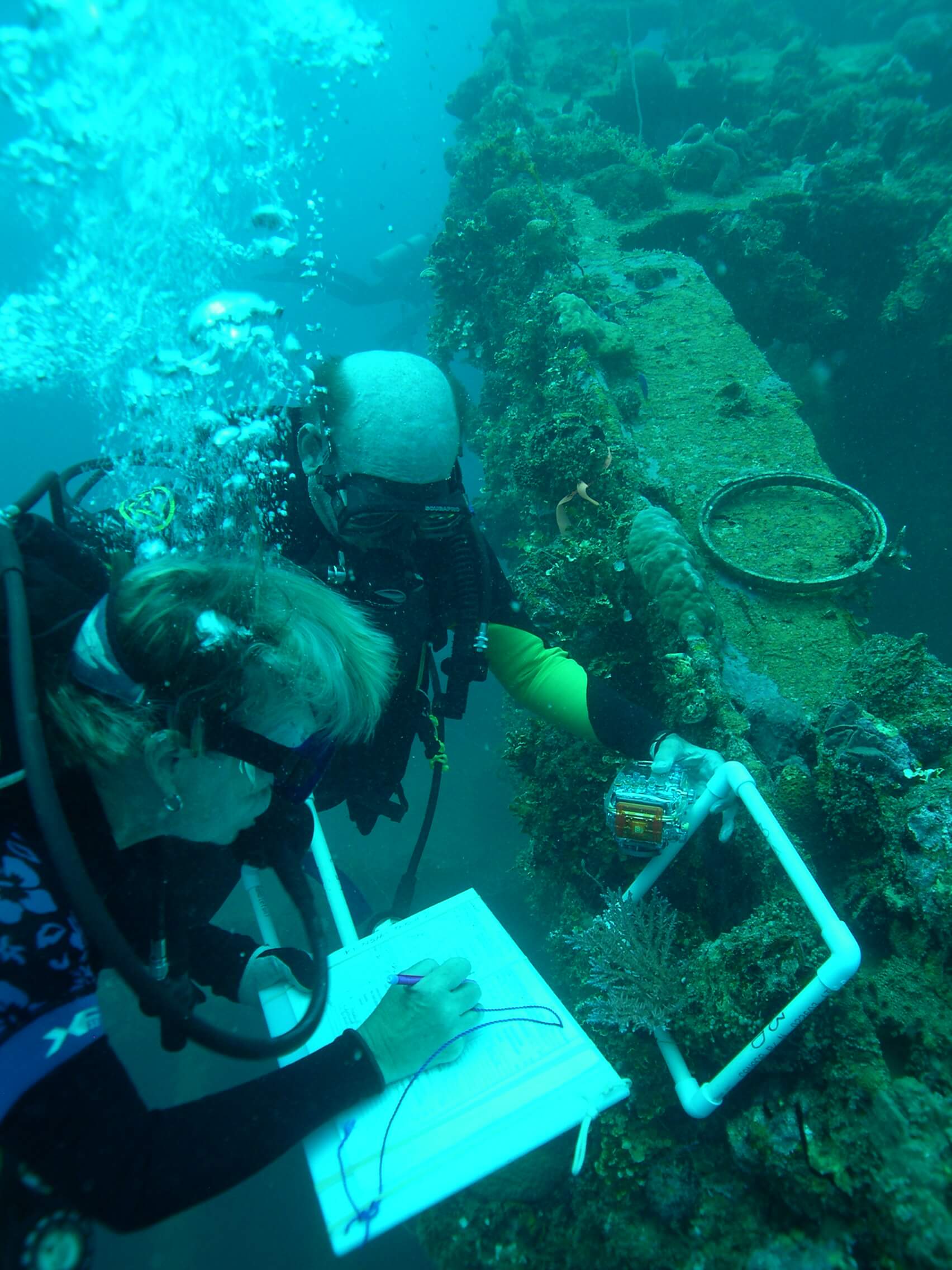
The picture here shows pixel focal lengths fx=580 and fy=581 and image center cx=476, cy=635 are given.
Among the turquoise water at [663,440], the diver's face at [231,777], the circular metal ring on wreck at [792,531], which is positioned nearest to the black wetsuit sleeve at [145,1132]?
the diver's face at [231,777]

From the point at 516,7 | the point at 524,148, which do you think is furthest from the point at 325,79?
the point at 524,148

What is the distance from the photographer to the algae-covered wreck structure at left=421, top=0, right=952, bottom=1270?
193 cm

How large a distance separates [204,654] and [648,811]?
184 centimetres

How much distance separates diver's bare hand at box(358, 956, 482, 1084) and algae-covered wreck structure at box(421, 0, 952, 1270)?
2.75 ft

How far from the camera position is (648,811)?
7.88 ft

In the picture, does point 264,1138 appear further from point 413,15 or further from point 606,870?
point 413,15

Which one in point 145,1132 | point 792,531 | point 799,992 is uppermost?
point 792,531

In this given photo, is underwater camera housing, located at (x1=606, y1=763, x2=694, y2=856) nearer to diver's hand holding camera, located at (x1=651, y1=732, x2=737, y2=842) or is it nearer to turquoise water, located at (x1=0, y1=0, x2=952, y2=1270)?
diver's hand holding camera, located at (x1=651, y1=732, x2=737, y2=842)

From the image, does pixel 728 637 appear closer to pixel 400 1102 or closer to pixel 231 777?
pixel 400 1102

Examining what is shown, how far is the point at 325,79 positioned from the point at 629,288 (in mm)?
82515

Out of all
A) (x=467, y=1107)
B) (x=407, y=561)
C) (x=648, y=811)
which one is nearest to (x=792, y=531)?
(x=648, y=811)

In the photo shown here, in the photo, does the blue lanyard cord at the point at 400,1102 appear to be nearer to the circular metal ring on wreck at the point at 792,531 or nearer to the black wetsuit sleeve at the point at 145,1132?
the black wetsuit sleeve at the point at 145,1132

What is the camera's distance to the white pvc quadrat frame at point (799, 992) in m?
1.64

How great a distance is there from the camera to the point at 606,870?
3406 mm
